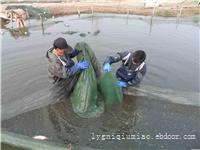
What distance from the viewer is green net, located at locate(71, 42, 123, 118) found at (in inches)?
207

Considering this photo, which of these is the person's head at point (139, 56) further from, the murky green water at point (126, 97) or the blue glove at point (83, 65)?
the blue glove at point (83, 65)

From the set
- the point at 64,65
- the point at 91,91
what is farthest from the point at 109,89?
the point at 64,65

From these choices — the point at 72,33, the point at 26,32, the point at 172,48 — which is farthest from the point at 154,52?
the point at 26,32

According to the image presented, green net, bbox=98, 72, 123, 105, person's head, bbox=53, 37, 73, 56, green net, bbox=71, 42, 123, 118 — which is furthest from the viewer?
→ green net, bbox=98, 72, 123, 105

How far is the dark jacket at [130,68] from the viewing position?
589 cm

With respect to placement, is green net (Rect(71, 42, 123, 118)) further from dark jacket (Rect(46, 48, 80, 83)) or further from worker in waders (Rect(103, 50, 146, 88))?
worker in waders (Rect(103, 50, 146, 88))

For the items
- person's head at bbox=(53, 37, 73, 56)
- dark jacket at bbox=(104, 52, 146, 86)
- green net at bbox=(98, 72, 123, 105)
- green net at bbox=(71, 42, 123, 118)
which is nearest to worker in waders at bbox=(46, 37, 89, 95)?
person's head at bbox=(53, 37, 73, 56)

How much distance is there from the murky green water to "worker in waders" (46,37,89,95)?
1.16 feet

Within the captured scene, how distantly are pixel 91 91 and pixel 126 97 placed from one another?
0.94m

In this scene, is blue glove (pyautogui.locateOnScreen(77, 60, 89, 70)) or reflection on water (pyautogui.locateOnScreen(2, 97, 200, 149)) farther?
blue glove (pyautogui.locateOnScreen(77, 60, 89, 70))

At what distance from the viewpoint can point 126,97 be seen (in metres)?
5.86

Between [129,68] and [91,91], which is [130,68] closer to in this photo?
[129,68]

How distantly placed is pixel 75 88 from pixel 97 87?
0.45 metres

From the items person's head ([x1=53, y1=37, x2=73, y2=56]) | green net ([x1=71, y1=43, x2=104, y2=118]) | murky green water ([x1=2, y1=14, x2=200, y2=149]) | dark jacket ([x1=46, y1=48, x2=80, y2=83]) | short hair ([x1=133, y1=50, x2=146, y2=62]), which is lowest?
murky green water ([x1=2, y1=14, x2=200, y2=149])
